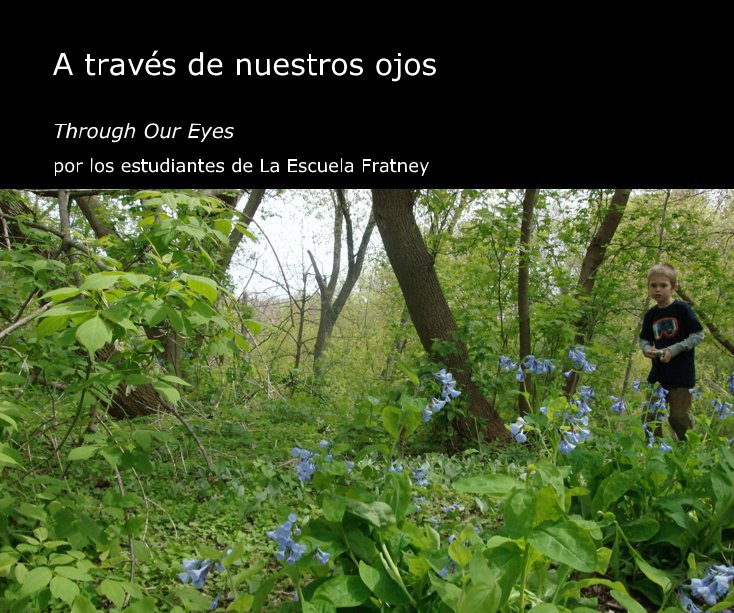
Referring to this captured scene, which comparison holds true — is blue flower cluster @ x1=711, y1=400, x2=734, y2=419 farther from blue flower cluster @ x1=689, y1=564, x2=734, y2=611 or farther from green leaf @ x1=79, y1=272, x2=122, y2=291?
green leaf @ x1=79, y1=272, x2=122, y2=291

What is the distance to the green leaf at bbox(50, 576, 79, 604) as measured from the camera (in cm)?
135

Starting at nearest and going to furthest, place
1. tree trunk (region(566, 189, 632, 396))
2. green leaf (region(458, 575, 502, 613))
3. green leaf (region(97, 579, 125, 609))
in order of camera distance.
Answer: green leaf (region(458, 575, 502, 613)) → green leaf (region(97, 579, 125, 609)) → tree trunk (region(566, 189, 632, 396))

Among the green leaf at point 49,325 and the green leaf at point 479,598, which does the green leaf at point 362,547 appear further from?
the green leaf at point 49,325

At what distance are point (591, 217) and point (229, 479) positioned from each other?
5048 millimetres

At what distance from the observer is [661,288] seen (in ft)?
13.6

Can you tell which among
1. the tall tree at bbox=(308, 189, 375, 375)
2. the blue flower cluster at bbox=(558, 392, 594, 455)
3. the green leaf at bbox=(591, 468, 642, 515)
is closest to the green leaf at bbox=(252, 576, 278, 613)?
the blue flower cluster at bbox=(558, 392, 594, 455)

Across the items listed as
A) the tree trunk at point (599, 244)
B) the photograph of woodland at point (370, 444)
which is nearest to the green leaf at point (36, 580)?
the photograph of woodland at point (370, 444)

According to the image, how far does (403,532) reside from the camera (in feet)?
4.89

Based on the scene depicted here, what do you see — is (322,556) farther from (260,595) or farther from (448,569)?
(448,569)

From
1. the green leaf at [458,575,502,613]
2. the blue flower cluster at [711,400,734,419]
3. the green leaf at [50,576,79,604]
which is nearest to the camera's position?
the green leaf at [458,575,502,613]

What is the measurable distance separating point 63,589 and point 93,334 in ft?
2.17

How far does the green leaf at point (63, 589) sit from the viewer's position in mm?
1349

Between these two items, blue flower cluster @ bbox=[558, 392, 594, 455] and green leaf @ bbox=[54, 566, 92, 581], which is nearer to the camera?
green leaf @ bbox=[54, 566, 92, 581]
